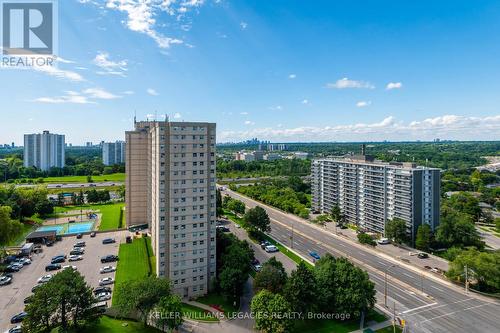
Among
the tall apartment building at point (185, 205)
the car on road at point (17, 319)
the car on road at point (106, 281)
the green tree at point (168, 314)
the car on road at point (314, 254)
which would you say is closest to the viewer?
the green tree at point (168, 314)

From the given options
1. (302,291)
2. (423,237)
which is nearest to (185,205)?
(302,291)

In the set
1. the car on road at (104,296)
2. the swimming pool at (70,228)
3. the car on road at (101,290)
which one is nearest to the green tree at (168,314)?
the car on road at (104,296)

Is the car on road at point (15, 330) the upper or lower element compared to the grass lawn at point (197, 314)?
upper

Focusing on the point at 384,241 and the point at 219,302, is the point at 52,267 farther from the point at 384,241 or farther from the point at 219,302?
the point at 384,241

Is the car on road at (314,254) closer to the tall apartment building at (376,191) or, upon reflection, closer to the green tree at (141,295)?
the tall apartment building at (376,191)

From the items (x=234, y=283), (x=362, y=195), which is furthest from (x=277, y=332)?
(x=362, y=195)

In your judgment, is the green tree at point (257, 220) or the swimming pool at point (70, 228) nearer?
the green tree at point (257, 220)
